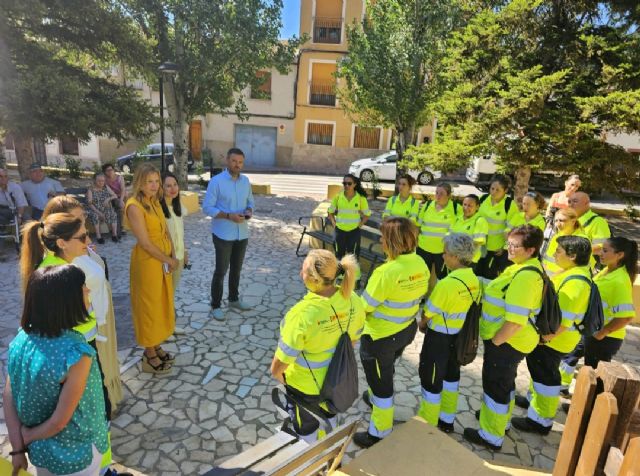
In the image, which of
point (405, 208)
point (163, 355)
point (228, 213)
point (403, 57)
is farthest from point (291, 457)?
point (403, 57)

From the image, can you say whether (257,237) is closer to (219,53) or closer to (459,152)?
(459,152)

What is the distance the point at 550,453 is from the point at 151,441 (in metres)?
3.24

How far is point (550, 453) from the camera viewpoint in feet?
11.4

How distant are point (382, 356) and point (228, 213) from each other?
9.22 ft

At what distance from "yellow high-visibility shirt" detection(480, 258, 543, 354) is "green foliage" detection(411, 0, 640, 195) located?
529cm

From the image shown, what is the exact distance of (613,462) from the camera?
135 centimetres

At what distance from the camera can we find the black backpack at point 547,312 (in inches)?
117

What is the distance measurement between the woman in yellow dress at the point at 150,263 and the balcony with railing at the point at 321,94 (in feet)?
75.6

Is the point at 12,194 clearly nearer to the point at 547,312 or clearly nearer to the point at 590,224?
the point at 547,312

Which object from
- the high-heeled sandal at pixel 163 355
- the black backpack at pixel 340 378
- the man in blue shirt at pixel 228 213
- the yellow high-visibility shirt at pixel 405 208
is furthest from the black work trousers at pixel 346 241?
the black backpack at pixel 340 378

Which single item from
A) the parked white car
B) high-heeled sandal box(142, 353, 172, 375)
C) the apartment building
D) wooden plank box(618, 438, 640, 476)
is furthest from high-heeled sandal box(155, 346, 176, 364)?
the apartment building

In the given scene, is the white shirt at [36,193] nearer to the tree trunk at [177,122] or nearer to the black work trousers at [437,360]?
the tree trunk at [177,122]

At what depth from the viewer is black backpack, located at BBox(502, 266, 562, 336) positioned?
298 cm

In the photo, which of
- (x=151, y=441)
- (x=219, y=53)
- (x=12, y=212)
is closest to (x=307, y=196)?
(x=219, y=53)
